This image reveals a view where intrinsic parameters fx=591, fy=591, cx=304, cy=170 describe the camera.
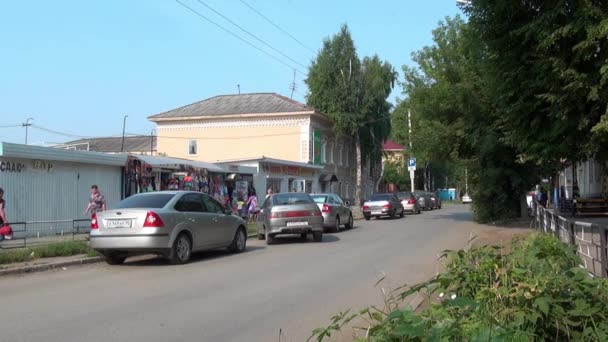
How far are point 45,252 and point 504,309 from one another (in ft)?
39.3

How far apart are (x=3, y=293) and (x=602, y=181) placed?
27873mm

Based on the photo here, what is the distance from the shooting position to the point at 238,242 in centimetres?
1559

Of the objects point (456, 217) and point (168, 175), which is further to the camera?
point (456, 217)

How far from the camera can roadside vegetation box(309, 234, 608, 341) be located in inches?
140

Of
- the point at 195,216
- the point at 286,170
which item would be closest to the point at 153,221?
the point at 195,216

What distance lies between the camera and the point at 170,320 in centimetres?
720

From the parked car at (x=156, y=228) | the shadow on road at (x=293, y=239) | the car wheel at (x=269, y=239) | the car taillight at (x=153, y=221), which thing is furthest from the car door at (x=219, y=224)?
the shadow on road at (x=293, y=239)

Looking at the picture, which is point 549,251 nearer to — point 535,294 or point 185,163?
point 535,294

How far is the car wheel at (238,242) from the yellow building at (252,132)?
94.4 ft

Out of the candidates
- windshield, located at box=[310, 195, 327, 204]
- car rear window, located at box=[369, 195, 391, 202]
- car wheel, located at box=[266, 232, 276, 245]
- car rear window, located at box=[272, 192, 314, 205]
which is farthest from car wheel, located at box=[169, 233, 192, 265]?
car rear window, located at box=[369, 195, 391, 202]

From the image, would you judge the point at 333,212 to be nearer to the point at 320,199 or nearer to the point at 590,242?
the point at 320,199

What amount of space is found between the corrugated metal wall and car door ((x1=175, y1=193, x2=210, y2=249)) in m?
7.52

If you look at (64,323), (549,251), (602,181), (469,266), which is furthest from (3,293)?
(602,181)

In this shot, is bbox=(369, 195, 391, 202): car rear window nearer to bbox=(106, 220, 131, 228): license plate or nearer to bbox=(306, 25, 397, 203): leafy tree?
bbox=(306, 25, 397, 203): leafy tree
